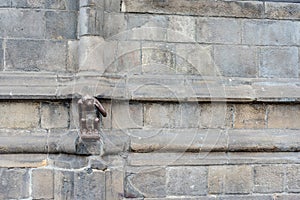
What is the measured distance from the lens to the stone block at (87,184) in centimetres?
365

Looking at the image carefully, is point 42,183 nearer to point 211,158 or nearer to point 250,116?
point 211,158

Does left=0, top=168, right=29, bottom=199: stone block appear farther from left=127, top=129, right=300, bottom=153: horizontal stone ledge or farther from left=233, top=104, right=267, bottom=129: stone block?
left=233, top=104, right=267, bottom=129: stone block

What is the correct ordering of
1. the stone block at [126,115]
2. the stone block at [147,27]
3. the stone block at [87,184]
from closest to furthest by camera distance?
1. the stone block at [87,184]
2. the stone block at [126,115]
3. the stone block at [147,27]

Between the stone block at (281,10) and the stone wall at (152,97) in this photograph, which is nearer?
the stone wall at (152,97)

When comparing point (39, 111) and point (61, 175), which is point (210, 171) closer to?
point (61, 175)

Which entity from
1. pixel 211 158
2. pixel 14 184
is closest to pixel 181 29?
pixel 211 158

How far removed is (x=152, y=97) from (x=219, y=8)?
3.10 ft

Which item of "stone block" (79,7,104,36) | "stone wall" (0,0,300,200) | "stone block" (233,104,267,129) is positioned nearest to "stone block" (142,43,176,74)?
"stone wall" (0,0,300,200)

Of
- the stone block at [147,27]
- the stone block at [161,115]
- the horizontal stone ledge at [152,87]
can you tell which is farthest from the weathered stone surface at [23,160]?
the stone block at [147,27]

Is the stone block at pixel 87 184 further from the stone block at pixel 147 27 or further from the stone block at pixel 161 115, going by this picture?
the stone block at pixel 147 27

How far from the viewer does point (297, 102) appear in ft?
13.7

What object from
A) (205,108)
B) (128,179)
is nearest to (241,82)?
(205,108)

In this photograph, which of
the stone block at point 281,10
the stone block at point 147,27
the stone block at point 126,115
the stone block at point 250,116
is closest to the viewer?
the stone block at point 126,115

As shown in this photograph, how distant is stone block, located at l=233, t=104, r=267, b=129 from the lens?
13.5 ft
